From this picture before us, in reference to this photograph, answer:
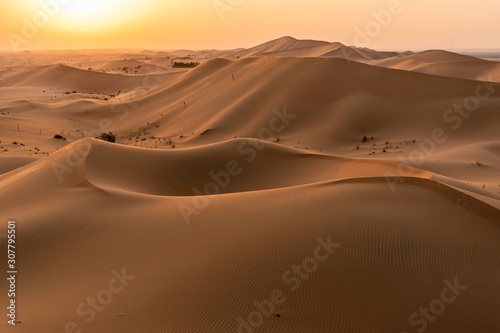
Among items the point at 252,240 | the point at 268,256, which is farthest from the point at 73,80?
the point at 268,256

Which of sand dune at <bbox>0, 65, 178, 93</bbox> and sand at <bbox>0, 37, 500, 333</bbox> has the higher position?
sand dune at <bbox>0, 65, 178, 93</bbox>

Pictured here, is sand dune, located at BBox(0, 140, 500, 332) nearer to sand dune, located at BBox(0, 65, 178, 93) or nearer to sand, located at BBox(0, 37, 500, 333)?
sand, located at BBox(0, 37, 500, 333)

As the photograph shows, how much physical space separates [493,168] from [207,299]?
9234mm

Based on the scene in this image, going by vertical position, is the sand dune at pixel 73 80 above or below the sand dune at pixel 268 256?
above

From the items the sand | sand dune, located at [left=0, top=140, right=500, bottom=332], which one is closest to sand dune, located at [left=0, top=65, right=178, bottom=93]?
the sand

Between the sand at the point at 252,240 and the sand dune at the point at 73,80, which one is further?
the sand dune at the point at 73,80

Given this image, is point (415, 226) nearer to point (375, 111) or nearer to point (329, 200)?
point (329, 200)

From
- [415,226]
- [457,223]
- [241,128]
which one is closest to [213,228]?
[415,226]

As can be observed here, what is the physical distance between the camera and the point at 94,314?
4.07m

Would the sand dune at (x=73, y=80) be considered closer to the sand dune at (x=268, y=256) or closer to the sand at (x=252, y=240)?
the sand at (x=252, y=240)

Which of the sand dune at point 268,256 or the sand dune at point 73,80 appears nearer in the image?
the sand dune at point 268,256

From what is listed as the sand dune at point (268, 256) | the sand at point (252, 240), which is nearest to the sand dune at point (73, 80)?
the sand at point (252, 240)

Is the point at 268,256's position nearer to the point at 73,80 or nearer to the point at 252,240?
the point at 252,240

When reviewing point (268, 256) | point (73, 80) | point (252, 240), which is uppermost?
point (73, 80)
